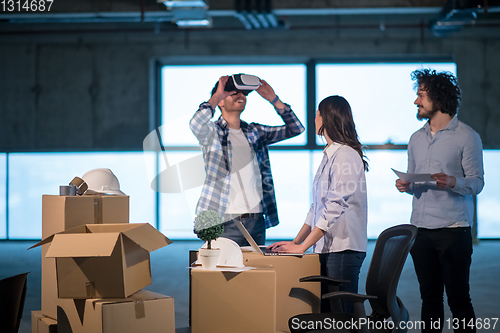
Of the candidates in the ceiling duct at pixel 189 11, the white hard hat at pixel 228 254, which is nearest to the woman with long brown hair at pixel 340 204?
the white hard hat at pixel 228 254

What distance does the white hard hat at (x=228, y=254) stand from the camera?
1521 millimetres

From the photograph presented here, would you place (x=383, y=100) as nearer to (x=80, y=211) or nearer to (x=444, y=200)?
(x=444, y=200)

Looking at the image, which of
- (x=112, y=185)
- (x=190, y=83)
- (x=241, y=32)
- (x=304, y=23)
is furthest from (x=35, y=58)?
(x=112, y=185)

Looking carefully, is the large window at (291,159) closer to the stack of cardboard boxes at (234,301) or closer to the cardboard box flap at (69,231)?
the cardboard box flap at (69,231)

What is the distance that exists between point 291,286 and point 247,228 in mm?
431

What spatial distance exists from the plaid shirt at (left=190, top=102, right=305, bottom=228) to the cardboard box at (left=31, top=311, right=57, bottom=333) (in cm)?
72

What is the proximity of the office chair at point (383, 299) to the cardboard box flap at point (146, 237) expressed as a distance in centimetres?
55

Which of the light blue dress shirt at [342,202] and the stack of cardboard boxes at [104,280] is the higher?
the light blue dress shirt at [342,202]

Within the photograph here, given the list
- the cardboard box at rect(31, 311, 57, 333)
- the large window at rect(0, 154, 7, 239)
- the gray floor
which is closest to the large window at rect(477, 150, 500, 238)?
the gray floor

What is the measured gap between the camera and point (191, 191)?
1.99 metres

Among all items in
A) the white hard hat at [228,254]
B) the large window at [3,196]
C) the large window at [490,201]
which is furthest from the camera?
the large window at [3,196]

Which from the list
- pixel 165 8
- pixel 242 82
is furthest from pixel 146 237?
pixel 165 8

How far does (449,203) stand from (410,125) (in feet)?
15.1

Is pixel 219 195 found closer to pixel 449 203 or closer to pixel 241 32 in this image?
pixel 449 203
